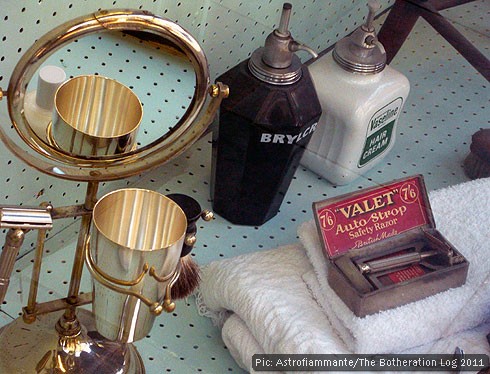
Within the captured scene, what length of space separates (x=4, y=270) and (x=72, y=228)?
137 millimetres

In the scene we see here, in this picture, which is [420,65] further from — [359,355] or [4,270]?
[4,270]

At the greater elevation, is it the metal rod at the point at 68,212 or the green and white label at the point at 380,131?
the metal rod at the point at 68,212

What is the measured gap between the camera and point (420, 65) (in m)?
1.03

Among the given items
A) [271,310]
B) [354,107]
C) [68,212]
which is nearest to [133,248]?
[68,212]

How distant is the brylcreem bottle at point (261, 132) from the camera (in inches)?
30.2

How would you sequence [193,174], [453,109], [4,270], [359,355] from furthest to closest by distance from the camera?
[453,109], [193,174], [359,355], [4,270]

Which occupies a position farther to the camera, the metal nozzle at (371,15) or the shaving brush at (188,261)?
the metal nozzle at (371,15)

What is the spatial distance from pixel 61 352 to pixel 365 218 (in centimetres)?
25

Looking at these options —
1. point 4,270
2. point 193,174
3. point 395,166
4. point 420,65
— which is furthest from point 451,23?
point 4,270

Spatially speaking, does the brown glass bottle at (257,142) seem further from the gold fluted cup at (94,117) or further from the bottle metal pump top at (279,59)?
the gold fluted cup at (94,117)

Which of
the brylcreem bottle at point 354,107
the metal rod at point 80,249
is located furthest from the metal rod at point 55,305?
the brylcreem bottle at point 354,107

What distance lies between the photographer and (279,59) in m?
0.77

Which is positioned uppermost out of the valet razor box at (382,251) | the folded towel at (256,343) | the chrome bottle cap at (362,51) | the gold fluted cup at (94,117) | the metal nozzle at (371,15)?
the gold fluted cup at (94,117)

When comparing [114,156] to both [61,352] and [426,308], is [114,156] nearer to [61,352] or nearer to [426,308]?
[61,352]
